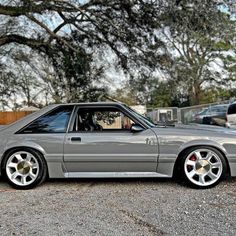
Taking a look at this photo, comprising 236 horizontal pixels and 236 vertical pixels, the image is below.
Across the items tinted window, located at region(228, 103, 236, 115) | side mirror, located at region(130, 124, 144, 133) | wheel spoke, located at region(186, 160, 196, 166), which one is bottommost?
wheel spoke, located at region(186, 160, 196, 166)

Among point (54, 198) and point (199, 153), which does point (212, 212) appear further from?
point (54, 198)

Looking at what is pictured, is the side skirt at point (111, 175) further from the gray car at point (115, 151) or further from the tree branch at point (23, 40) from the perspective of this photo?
the tree branch at point (23, 40)

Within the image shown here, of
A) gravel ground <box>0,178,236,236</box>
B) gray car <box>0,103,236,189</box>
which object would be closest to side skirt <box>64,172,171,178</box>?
gray car <box>0,103,236,189</box>

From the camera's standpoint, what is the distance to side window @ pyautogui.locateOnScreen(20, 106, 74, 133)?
5965 mm

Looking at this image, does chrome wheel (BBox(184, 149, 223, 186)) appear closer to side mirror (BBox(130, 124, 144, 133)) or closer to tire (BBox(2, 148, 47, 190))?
side mirror (BBox(130, 124, 144, 133))

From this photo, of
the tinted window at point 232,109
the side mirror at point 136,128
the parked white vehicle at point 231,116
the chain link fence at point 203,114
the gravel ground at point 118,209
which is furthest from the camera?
the chain link fence at point 203,114

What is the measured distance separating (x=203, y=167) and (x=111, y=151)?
1419 mm

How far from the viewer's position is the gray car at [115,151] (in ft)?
18.6

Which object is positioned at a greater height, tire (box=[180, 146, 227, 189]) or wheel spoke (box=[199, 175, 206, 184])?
tire (box=[180, 146, 227, 189])

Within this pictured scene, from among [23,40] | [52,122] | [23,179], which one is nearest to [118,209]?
[23,179]

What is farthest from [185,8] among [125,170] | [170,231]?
[170,231]

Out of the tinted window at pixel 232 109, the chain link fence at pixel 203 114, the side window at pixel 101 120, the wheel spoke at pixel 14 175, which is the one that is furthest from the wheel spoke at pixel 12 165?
the tinted window at pixel 232 109

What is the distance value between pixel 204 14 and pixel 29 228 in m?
7.09

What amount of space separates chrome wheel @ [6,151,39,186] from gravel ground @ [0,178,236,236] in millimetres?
201
